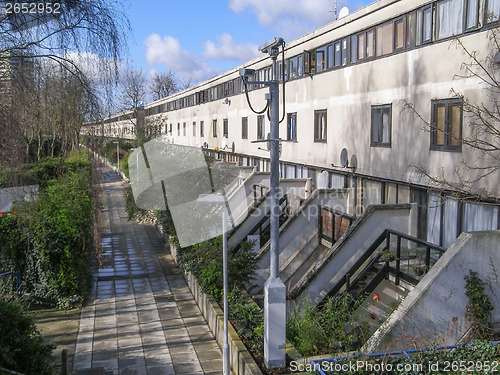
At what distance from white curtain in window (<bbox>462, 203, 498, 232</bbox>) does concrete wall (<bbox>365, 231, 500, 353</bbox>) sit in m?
2.05

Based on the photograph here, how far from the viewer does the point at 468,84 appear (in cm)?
1087

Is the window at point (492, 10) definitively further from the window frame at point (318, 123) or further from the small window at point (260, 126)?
the small window at point (260, 126)

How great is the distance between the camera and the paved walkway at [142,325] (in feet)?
35.1

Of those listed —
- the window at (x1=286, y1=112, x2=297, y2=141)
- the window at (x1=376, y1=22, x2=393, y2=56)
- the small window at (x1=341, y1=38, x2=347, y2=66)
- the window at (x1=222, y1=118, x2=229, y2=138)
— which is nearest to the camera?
the window at (x1=376, y1=22, x2=393, y2=56)

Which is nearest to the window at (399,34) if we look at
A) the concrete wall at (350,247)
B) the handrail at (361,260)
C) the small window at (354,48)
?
the small window at (354,48)

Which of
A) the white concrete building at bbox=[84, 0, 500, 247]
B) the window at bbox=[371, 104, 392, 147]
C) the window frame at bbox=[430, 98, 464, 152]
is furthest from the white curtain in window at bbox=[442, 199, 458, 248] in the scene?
the window at bbox=[371, 104, 392, 147]

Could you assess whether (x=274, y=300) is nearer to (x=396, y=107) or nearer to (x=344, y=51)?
(x=396, y=107)

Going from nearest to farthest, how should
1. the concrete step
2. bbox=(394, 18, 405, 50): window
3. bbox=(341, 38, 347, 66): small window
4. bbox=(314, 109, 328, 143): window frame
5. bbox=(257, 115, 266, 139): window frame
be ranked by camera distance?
bbox=(394, 18, 405, 50): window, the concrete step, bbox=(341, 38, 347, 66): small window, bbox=(314, 109, 328, 143): window frame, bbox=(257, 115, 266, 139): window frame

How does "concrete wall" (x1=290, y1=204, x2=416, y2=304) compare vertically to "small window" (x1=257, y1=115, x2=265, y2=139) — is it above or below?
below

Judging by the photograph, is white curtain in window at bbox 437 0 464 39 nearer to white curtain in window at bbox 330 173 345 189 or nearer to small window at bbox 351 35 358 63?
small window at bbox 351 35 358 63

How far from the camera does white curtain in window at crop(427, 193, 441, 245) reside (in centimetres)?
1241

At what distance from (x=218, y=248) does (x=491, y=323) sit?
7.48m

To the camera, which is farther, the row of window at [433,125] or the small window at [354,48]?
the small window at [354,48]

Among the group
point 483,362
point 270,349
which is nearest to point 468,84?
point 483,362
